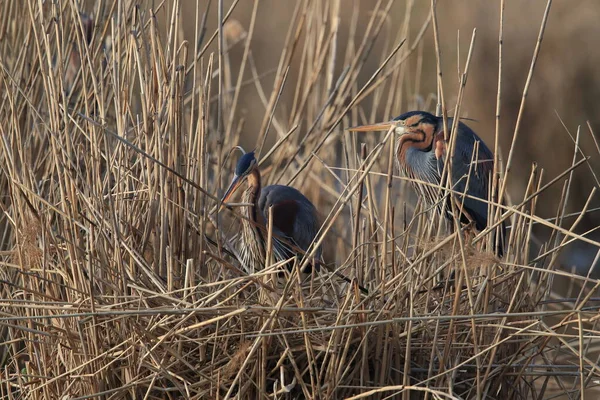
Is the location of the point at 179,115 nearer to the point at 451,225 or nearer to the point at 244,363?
the point at 244,363

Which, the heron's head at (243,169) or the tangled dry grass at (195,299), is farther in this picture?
the heron's head at (243,169)

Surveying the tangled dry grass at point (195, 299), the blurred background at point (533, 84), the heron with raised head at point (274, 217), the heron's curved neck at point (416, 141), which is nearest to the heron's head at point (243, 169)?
the heron with raised head at point (274, 217)

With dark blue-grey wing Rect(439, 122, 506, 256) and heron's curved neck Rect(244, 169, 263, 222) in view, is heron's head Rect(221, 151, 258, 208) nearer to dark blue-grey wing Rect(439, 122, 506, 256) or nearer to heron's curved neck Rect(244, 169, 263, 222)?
heron's curved neck Rect(244, 169, 263, 222)

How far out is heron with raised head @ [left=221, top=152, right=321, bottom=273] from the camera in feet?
9.39

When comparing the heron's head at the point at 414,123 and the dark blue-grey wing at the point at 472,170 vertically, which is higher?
the heron's head at the point at 414,123

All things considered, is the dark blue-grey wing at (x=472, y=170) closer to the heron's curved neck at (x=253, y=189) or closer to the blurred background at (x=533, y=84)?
the heron's curved neck at (x=253, y=189)

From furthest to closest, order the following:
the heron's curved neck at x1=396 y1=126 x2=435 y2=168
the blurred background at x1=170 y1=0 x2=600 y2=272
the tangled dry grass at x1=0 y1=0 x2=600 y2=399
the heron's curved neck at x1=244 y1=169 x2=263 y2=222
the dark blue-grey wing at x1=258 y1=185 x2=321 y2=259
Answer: the blurred background at x1=170 y1=0 x2=600 y2=272 < the heron's curved neck at x1=396 y1=126 x2=435 y2=168 < the dark blue-grey wing at x1=258 y1=185 x2=321 y2=259 < the heron's curved neck at x1=244 y1=169 x2=263 y2=222 < the tangled dry grass at x1=0 y1=0 x2=600 y2=399

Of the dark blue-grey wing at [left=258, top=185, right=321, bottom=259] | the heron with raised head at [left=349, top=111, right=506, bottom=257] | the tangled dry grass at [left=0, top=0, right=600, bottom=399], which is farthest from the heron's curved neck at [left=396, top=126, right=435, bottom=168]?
the tangled dry grass at [left=0, top=0, right=600, bottom=399]

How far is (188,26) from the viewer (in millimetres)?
6664

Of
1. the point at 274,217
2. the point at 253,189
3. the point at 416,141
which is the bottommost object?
the point at 274,217

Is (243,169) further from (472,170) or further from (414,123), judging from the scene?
(472,170)

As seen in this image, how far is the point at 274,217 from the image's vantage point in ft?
10.7

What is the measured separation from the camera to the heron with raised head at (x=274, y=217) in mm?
2863

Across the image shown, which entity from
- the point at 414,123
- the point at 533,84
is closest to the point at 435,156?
the point at 414,123
